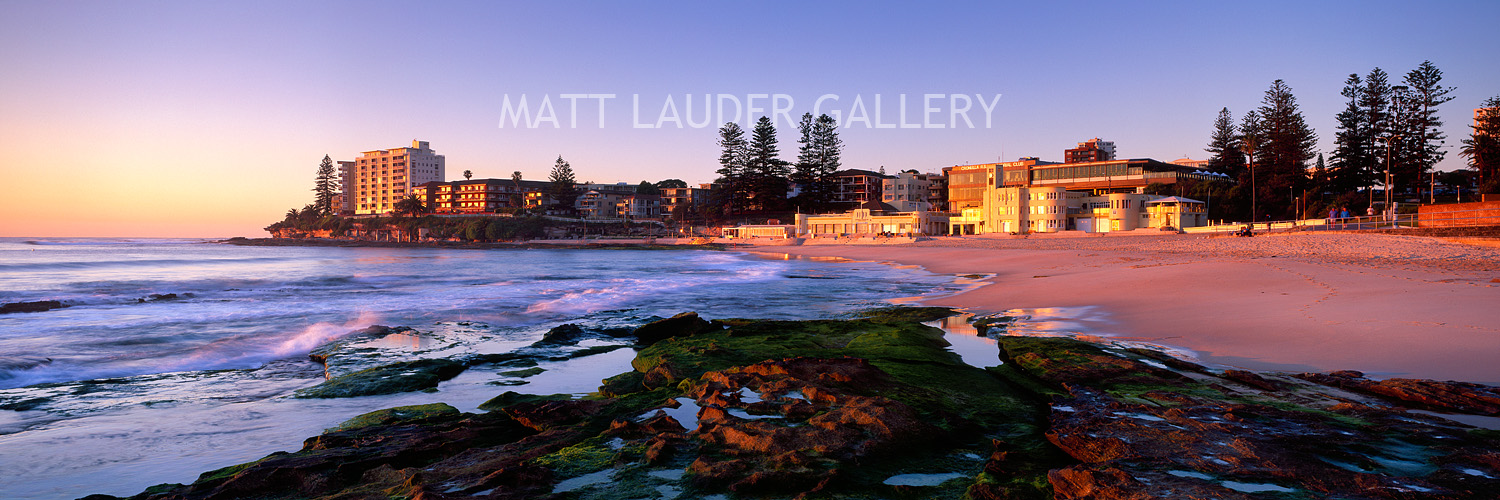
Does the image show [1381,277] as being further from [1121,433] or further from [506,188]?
[506,188]

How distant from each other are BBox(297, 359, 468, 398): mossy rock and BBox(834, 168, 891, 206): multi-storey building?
90063 millimetres

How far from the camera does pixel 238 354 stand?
8.09m

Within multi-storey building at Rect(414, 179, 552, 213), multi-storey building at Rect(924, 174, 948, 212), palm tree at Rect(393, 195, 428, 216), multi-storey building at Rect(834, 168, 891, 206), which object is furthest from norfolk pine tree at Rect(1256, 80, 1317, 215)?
palm tree at Rect(393, 195, 428, 216)

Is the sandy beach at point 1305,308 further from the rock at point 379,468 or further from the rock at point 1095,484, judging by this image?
the rock at point 379,468

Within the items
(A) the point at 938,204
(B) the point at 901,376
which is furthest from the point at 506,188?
(B) the point at 901,376

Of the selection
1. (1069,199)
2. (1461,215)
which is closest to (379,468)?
(1461,215)

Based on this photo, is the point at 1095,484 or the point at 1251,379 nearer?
the point at 1095,484

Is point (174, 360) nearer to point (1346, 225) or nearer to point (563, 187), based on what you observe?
point (1346, 225)

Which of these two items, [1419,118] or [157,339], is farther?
[1419,118]

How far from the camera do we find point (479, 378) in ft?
20.5

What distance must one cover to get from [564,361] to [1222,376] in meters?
5.81

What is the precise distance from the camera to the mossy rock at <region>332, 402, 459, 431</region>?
4.32 metres

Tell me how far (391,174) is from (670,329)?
148m

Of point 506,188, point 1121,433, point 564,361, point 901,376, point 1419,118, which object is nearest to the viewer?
point 1121,433
